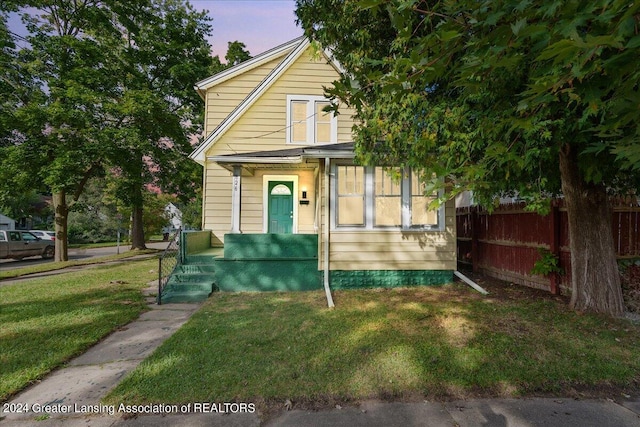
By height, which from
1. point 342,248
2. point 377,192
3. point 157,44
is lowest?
point 342,248

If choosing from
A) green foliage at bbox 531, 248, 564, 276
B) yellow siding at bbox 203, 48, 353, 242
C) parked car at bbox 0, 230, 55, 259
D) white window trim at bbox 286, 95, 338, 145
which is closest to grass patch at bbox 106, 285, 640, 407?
green foliage at bbox 531, 248, 564, 276

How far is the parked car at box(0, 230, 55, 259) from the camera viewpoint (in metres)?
14.9

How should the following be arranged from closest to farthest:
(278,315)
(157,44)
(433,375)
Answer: (433,375)
(278,315)
(157,44)

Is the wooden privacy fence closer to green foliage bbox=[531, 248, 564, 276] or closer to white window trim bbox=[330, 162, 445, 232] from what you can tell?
green foliage bbox=[531, 248, 564, 276]

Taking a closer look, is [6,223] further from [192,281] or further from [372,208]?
[372,208]

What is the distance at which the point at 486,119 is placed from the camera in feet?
12.2

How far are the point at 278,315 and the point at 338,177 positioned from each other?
11.0 ft

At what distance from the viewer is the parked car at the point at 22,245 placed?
14.9 meters

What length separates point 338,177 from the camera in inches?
278

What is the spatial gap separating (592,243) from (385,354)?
13.1 ft

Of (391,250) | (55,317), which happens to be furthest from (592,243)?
(55,317)

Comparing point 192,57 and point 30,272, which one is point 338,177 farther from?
point 192,57

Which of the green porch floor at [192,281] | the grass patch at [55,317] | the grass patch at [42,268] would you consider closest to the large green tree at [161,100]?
the grass patch at [42,268]

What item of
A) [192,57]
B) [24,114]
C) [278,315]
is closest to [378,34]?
[278,315]
